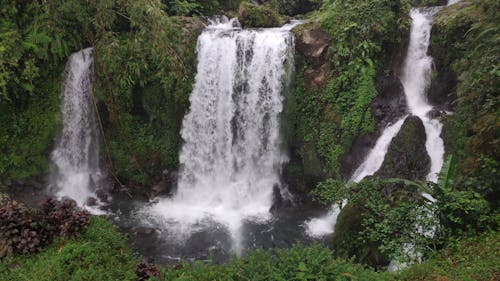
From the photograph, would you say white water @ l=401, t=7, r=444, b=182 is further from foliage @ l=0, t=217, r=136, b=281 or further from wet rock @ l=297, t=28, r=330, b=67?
foliage @ l=0, t=217, r=136, b=281

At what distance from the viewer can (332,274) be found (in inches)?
161

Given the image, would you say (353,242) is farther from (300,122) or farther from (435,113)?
(300,122)

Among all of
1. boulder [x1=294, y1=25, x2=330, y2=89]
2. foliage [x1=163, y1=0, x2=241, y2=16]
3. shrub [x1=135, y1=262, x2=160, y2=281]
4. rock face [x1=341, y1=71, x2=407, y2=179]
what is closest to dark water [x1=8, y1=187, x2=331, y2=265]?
rock face [x1=341, y1=71, x2=407, y2=179]

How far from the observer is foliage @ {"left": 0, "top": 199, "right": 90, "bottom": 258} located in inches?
204

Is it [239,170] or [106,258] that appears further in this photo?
[239,170]

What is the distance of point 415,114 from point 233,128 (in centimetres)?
605

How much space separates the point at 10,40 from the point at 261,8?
8826mm

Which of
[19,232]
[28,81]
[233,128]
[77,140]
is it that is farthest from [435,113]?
[28,81]

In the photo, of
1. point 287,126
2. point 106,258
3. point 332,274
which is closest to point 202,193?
point 287,126

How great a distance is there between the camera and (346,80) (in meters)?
12.6

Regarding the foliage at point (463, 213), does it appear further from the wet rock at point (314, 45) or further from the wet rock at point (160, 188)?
the wet rock at point (160, 188)

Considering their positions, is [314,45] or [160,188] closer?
[314,45]

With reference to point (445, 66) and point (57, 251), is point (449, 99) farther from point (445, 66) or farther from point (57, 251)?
point (57, 251)

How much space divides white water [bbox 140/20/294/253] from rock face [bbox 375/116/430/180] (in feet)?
12.2
